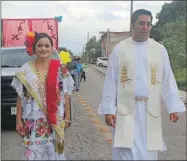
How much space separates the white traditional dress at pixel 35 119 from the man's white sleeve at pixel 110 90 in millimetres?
458

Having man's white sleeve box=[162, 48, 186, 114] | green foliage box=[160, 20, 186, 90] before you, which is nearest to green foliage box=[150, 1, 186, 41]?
green foliage box=[160, 20, 186, 90]

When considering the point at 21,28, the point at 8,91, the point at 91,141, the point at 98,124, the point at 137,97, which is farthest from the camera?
the point at 21,28

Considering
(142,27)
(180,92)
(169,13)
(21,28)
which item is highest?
(169,13)

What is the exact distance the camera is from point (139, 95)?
4277 mm

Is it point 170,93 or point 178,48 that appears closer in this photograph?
point 170,93

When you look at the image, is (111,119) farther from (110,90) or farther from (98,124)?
(98,124)

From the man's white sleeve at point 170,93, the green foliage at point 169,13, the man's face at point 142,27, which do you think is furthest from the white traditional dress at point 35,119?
the green foliage at point 169,13

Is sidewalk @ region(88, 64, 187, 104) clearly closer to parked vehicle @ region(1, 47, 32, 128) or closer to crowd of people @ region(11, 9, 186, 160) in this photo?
parked vehicle @ region(1, 47, 32, 128)

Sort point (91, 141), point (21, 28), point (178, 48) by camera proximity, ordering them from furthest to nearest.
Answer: point (178, 48) → point (21, 28) → point (91, 141)

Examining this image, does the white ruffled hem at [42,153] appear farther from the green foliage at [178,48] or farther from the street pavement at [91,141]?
the green foliage at [178,48]

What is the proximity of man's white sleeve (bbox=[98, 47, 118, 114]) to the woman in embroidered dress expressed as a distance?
44cm

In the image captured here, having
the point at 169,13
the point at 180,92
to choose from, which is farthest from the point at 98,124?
the point at 169,13

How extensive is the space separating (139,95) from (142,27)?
2.12 ft

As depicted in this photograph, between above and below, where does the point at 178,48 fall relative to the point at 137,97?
above
